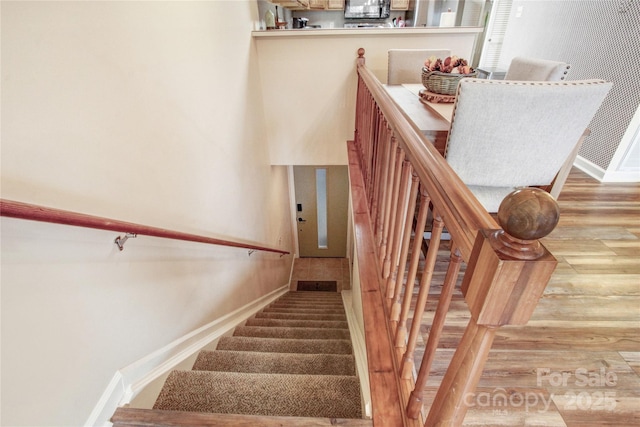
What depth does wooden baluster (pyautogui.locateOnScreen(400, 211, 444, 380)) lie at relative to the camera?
76 centimetres

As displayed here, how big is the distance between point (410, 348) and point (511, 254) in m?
0.62

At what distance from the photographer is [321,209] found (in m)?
6.34

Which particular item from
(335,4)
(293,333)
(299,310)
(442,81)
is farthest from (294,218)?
(442,81)

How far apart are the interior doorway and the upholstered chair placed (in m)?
4.42

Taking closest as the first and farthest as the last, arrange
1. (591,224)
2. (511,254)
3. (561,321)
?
(511,254) → (561,321) → (591,224)

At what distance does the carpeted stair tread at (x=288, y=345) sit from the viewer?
6.56ft

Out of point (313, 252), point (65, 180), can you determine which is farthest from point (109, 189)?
point (313, 252)

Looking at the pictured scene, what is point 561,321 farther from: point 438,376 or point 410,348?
point 410,348

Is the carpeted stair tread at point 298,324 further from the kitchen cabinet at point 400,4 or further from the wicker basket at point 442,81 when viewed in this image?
the kitchen cabinet at point 400,4

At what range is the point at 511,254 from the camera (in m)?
0.48

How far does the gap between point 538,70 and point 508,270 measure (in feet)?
7.02

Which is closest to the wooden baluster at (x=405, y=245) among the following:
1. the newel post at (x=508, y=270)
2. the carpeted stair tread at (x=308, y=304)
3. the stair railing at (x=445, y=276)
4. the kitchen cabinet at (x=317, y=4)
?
the stair railing at (x=445, y=276)

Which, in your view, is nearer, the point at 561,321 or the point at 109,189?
the point at 109,189

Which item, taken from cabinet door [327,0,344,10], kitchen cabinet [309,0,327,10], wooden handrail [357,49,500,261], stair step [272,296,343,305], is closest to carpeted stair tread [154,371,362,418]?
wooden handrail [357,49,500,261]
